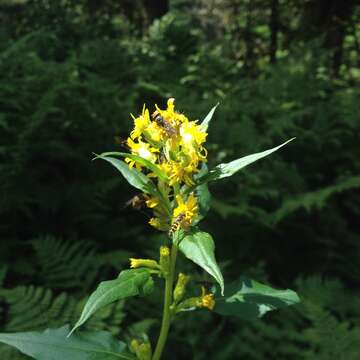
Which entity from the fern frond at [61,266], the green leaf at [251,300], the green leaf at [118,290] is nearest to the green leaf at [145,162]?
the green leaf at [118,290]

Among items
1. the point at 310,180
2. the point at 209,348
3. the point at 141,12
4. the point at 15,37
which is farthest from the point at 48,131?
the point at 141,12

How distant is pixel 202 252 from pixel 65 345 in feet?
1.32

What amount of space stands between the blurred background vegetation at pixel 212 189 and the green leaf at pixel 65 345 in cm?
90

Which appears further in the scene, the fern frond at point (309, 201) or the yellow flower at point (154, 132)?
the fern frond at point (309, 201)

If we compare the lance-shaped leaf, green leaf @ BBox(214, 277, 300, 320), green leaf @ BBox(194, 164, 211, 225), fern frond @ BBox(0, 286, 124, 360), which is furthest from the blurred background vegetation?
the lance-shaped leaf

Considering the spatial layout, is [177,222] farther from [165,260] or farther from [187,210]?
[165,260]

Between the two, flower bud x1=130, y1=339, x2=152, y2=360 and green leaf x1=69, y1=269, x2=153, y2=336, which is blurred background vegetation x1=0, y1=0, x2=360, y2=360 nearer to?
flower bud x1=130, y1=339, x2=152, y2=360

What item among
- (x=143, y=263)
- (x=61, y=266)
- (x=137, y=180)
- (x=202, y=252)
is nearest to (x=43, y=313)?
(x=61, y=266)

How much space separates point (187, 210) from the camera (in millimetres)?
1027

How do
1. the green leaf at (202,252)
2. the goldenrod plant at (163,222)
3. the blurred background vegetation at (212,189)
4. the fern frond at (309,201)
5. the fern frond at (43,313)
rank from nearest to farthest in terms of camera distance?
the green leaf at (202,252), the goldenrod plant at (163,222), the fern frond at (43,313), the blurred background vegetation at (212,189), the fern frond at (309,201)

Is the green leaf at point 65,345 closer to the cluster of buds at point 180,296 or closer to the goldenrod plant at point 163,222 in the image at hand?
the goldenrod plant at point 163,222

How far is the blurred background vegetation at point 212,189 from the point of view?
2465mm

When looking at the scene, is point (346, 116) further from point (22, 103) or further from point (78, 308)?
point (78, 308)

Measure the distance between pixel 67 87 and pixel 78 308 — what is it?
1.85 metres
